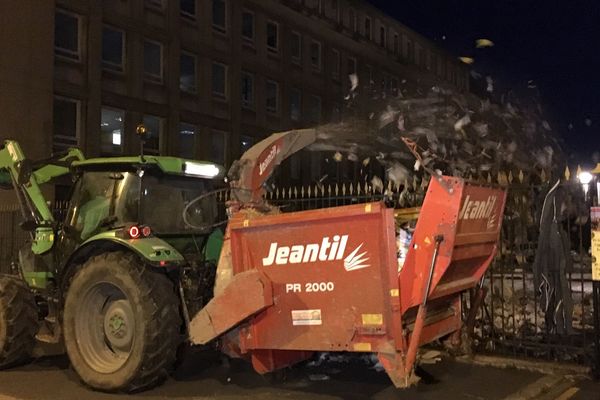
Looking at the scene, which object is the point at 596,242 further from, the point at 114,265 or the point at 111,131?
the point at 111,131

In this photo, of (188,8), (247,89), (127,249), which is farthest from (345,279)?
(247,89)

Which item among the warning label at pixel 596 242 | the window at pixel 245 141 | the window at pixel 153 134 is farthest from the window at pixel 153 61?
the warning label at pixel 596 242

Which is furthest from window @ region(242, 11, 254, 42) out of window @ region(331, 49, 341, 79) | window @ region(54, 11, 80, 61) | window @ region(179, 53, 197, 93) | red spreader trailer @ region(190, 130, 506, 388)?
red spreader trailer @ region(190, 130, 506, 388)

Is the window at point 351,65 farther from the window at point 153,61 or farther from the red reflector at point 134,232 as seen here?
the red reflector at point 134,232

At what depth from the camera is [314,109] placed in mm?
36219

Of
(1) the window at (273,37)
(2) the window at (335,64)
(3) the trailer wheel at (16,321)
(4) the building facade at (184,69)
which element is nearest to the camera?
(3) the trailer wheel at (16,321)

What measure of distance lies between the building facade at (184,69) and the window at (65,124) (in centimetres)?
4

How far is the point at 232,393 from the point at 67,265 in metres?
2.31

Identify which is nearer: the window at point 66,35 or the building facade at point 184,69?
the building facade at point 184,69

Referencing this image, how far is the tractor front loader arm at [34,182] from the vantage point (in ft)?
24.5

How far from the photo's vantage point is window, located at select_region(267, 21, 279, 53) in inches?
1292

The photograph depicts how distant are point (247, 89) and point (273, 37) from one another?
11.7 ft

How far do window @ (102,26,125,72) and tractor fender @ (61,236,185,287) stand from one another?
1866cm

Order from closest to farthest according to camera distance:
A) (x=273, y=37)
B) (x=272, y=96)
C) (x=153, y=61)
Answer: (x=153, y=61), (x=273, y=37), (x=272, y=96)
